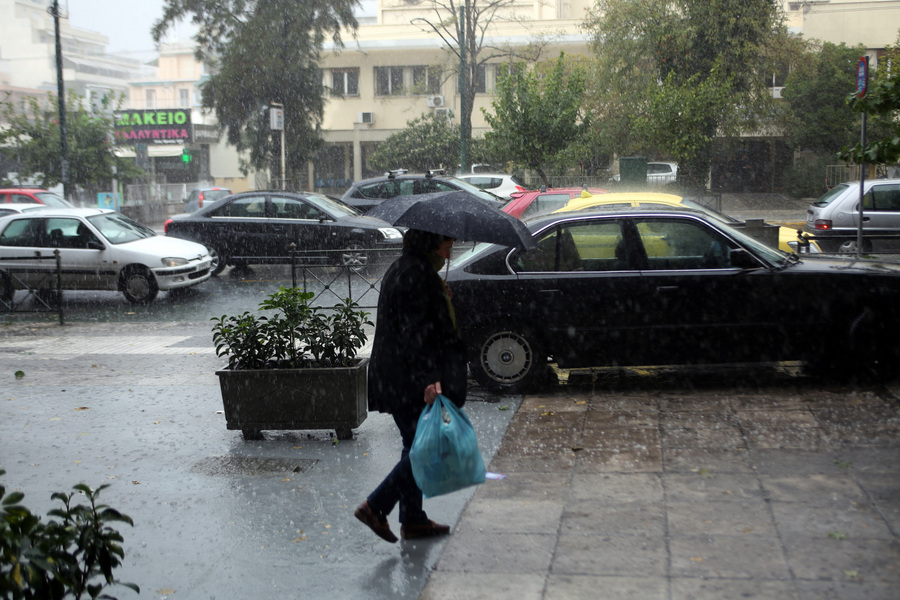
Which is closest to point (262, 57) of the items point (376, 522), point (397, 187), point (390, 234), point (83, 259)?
point (397, 187)

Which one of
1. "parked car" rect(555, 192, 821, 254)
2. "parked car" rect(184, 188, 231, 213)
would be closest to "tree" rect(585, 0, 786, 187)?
"parked car" rect(184, 188, 231, 213)

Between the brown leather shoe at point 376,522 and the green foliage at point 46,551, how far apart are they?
197 centimetres

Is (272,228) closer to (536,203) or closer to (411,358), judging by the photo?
(536,203)

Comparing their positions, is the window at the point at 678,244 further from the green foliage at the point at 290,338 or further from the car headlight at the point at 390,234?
the car headlight at the point at 390,234

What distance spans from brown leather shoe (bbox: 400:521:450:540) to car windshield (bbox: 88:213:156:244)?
11673 millimetres

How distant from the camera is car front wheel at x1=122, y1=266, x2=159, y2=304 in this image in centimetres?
1468

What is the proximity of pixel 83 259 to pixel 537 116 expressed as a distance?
49.0ft

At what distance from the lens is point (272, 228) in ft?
56.0

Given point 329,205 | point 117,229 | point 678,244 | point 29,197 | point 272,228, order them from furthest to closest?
point 29,197 → point 329,205 → point 272,228 → point 117,229 → point 678,244

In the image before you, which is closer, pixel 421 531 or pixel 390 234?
pixel 421 531

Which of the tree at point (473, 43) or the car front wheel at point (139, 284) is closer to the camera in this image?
the car front wheel at point (139, 284)

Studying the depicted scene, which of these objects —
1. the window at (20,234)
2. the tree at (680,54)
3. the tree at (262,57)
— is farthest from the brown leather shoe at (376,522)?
the tree at (262,57)

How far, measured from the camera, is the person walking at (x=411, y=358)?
4426 millimetres

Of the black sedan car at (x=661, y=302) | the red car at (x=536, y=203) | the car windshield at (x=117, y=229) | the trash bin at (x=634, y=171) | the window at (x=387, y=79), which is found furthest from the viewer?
the window at (x=387, y=79)
